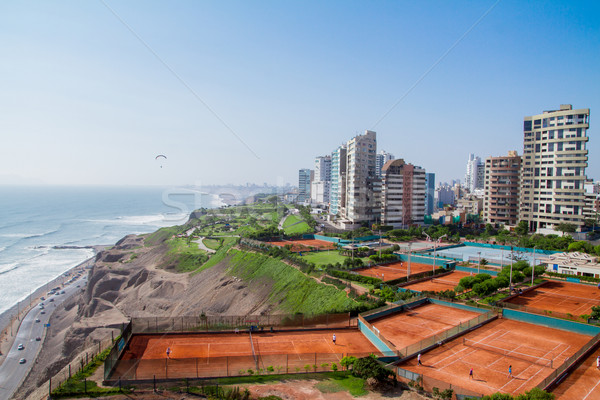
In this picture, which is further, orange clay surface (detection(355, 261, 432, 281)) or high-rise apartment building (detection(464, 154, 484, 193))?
high-rise apartment building (detection(464, 154, 484, 193))

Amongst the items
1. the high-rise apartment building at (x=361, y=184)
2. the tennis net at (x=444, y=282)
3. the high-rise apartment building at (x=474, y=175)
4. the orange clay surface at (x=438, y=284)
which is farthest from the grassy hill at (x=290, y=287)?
the high-rise apartment building at (x=474, y=175)

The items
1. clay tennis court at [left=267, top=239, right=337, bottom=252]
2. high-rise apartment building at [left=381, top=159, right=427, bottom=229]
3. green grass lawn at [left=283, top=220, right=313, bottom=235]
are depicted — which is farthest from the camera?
high-rise apartment building at [left=381, top=159, right=427, bottom=229]

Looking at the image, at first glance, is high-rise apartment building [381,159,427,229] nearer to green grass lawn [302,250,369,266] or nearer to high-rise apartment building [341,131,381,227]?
high-rise apartment building [341,131,381,227]

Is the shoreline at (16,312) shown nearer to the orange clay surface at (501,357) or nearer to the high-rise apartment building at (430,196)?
the orange clay surface at (501,357)

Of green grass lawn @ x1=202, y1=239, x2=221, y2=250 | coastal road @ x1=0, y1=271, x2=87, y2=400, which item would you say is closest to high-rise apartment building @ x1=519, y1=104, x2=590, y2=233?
green grass lawn @ x1=202, y1=239, x2=221, y2=250

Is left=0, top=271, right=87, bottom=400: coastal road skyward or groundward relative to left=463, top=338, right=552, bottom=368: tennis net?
groundward

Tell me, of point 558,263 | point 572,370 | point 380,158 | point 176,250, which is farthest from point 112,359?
point 380,158
